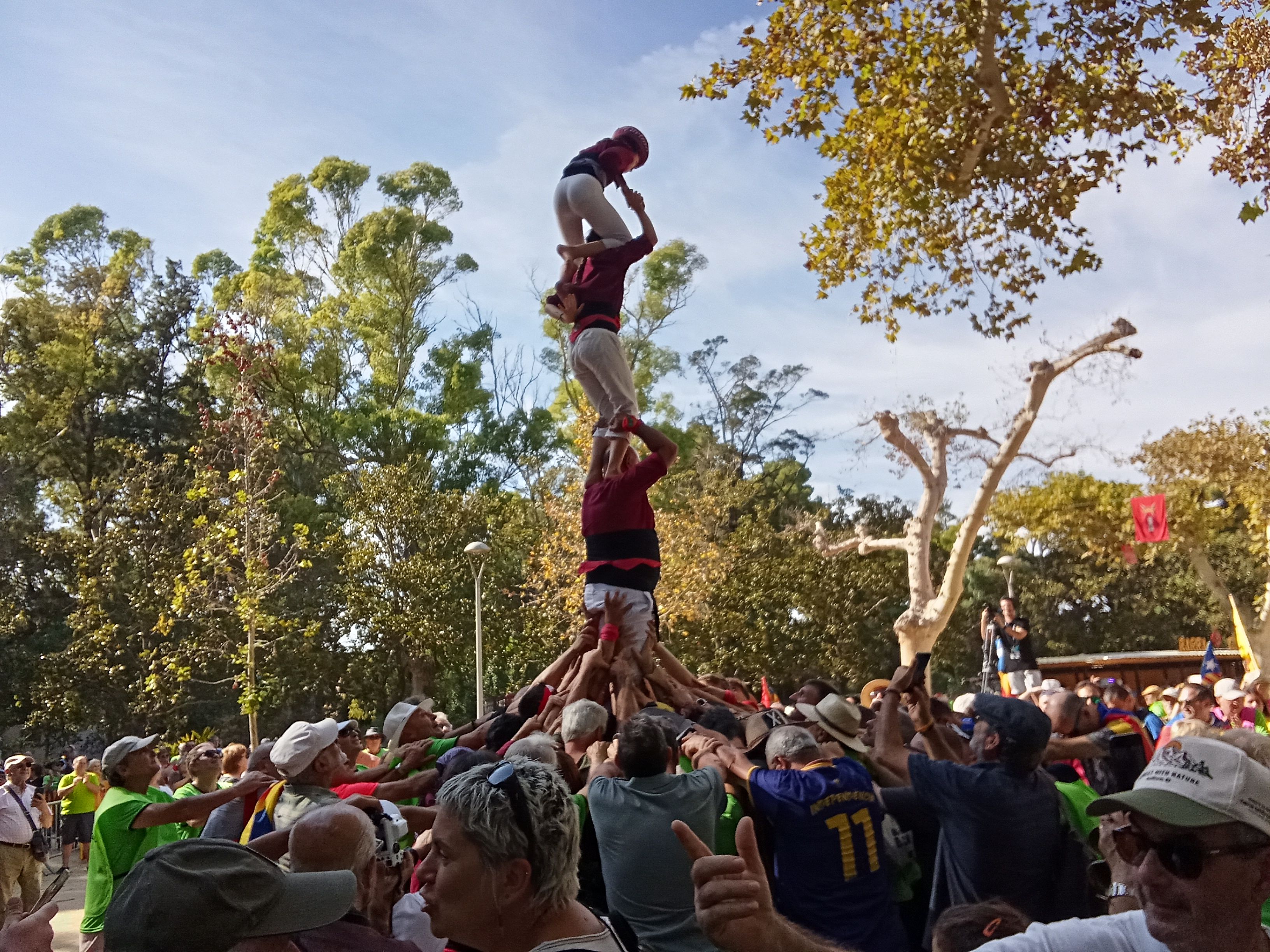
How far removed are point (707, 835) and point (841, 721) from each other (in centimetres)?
114

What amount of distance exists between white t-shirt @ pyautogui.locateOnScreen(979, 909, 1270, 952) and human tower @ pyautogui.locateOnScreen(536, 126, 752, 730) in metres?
6.27

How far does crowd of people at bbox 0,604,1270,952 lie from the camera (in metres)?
2.01

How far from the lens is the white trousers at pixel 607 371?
29.3 feet

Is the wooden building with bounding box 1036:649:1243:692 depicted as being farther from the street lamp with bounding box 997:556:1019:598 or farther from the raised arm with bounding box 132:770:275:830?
the raised arm with bounding box 132:770:275:830

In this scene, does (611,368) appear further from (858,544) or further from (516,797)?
(858,544)

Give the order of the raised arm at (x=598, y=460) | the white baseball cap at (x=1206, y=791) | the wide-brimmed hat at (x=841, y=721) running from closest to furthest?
the white baseball cap at (x=1206, y=791) < the wide-brimmed hat at (x=841, y=721) < the raised arm at (x=598, y=460)

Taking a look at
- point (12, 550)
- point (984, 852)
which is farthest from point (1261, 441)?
point (12, 550)

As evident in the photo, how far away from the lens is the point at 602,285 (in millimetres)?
9062

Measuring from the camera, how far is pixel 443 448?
36.8 metres

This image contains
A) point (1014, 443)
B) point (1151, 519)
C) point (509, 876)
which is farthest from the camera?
point (1151, 519)

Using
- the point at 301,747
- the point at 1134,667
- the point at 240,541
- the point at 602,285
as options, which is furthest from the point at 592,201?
the point at 1134,667

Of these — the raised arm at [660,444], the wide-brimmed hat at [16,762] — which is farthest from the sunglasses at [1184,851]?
the wide-brimmed hat at [16,762]

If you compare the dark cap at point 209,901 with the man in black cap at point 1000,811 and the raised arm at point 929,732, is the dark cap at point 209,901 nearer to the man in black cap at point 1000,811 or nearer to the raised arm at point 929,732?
the man in black cap at point 1000,811

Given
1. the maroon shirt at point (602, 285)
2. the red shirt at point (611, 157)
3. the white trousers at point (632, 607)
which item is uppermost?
the red shirt at point (611, 157)
